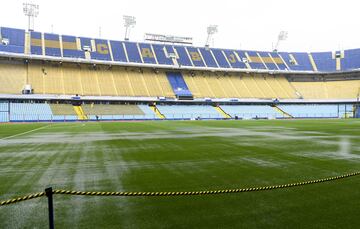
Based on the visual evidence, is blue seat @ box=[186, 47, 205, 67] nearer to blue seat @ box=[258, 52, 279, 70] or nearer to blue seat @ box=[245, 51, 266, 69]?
blue seat @ box=[245, 51, 266, 69]

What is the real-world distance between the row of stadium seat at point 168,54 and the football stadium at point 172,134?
39 centimetres

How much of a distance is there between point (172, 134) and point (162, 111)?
119 feet

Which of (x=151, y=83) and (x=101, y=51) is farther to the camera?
(x=101, y=51)

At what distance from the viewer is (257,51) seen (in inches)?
3214

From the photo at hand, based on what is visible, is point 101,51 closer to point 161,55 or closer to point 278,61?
point 161,55

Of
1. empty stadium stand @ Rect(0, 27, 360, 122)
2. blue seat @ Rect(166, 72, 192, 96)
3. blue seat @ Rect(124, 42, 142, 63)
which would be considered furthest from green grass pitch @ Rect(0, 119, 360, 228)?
blue seat @ Rect(124, 42, 142, 63)

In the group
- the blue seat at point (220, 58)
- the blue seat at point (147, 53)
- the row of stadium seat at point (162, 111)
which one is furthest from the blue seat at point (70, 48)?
the blue seat at point (220, 58)

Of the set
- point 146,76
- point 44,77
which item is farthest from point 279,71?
point 44,77

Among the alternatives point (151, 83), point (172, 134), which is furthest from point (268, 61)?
point (172, 134)

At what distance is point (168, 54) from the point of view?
72.8 metres

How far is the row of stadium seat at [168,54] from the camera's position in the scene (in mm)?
61562

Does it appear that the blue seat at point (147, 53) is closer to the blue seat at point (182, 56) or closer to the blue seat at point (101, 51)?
→ the blue seat at point (182, 56)

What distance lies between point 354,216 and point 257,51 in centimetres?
8044

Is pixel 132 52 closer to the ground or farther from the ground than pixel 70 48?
farther from the ground
